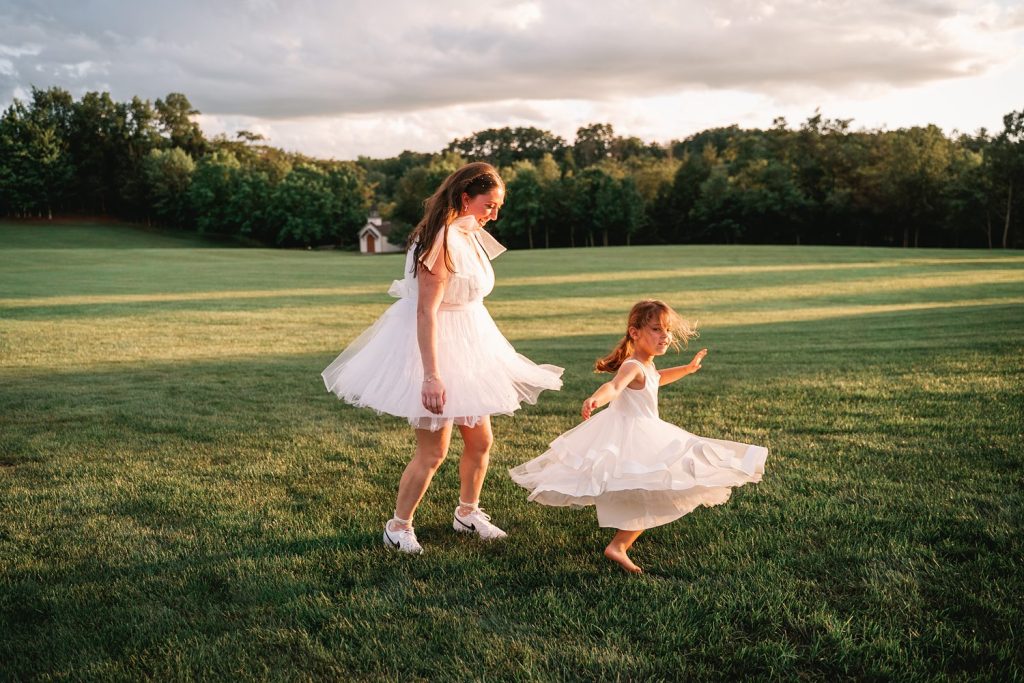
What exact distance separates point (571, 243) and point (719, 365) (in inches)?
2478

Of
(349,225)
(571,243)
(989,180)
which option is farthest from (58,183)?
(989,180)

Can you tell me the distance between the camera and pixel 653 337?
13.8 ft

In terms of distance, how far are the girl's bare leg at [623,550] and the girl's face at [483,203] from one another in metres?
1.94

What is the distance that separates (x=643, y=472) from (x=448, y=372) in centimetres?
124

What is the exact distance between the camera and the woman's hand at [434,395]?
4.12m

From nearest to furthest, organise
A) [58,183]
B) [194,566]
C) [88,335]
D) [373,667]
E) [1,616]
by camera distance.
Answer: [373,667] < [1,616] < [194,566] < [88,335] < [58,183]

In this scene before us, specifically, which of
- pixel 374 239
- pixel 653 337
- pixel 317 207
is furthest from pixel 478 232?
pixel 374 239

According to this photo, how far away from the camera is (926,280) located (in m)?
27.7

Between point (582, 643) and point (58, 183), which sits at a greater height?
A: point (58, 183)

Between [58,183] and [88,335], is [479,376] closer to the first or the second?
[88,335]

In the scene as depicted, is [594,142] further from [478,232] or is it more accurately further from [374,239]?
[478,232]

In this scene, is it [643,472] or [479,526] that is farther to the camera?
[479,526]

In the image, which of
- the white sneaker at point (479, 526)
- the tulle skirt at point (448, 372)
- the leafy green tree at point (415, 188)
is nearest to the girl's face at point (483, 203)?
the tulle skirt at point (448, 372)

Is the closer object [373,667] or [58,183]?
[373,667]
